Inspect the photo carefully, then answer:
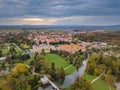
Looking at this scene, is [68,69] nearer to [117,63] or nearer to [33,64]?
[33,64]

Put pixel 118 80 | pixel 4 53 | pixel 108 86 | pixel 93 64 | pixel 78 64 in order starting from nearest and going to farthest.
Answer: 1. pixel 108 86
2. pixel 118 80
3. pixel 93 64
4. pixel 78 64
5. pixel 4 53

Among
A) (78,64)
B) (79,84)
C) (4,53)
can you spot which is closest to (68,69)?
(78,64)

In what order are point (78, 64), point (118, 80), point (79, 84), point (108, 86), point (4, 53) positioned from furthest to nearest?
point (4, 53)
point (78, 64)
point (118, 80)
point (108, 86)
point (79, 84)

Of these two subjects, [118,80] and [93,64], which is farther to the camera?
[93,64]

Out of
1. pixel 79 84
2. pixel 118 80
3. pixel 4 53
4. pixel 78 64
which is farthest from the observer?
pixel 4 53

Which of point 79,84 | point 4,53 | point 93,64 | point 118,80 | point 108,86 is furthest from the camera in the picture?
point 4,53

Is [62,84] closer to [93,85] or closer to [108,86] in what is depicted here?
[93,85]

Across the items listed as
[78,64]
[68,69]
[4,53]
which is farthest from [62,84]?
[4,53]

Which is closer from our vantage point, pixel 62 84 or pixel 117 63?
pixel 62 84

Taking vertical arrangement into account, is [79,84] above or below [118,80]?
above
